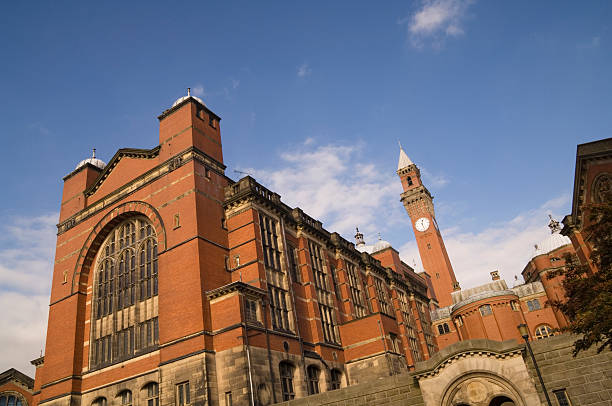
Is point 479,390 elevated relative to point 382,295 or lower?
lower

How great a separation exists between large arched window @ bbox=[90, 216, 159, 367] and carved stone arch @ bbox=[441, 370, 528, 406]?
17.7 metres

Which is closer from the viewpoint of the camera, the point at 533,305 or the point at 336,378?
the point at 336,378

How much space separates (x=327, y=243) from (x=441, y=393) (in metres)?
22.5

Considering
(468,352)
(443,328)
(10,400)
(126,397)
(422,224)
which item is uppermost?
(422,224)

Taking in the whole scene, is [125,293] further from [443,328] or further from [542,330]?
[542,330]

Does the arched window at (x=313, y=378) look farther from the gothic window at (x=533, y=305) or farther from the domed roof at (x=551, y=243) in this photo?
the domed roof at (x=551, y=243)

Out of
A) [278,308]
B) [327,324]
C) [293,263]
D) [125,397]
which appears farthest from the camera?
[327,324]

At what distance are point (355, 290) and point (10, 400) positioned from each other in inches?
1321

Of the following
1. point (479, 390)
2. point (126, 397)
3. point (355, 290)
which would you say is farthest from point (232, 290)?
point (355, 290)

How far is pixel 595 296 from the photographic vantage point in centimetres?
1575

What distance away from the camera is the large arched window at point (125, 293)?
1107 inches

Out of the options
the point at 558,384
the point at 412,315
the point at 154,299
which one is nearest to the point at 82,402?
the point at 154,299

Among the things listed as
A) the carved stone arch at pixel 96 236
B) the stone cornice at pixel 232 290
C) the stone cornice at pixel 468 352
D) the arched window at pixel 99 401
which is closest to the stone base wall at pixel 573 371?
the stone cornice at pixel 468 352

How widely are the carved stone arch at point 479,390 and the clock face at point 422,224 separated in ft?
208
